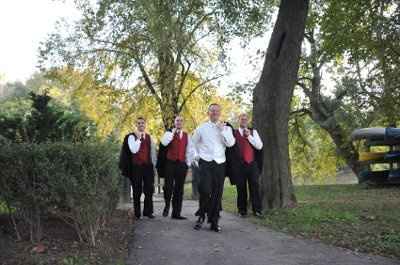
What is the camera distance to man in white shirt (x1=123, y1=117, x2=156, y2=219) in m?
10.9

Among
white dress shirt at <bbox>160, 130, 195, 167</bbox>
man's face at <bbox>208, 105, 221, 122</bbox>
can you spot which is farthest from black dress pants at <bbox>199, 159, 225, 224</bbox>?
man's face at <bbox>208, 105, 221, 122</bbox>

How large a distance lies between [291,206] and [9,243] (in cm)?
672

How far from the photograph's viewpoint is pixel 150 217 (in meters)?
11.0

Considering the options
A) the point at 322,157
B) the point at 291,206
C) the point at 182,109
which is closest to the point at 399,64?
the point at 291,206

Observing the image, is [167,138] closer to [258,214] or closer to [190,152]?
[190,152]

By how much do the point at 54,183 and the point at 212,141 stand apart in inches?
126

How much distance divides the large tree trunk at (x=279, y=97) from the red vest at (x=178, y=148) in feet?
8.87

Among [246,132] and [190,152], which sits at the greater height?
[246,132]

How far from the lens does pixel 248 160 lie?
11.4 meters

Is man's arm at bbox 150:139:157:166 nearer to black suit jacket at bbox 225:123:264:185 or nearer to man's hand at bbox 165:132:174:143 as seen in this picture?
man's hand at bbox 165:132:174:143

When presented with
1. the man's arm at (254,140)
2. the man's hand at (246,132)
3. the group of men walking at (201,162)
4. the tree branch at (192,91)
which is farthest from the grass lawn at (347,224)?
the tree branch at (192,91)

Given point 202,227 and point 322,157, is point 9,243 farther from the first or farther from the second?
point 322,157

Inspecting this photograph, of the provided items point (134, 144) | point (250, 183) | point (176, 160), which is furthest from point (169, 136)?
point (250, 183)

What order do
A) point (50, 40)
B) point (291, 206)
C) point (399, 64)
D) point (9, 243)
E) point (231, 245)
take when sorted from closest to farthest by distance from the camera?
point (9, 243)
point (231, 245)
point (291, 206)
point (399, 64)
point (50, 40)
